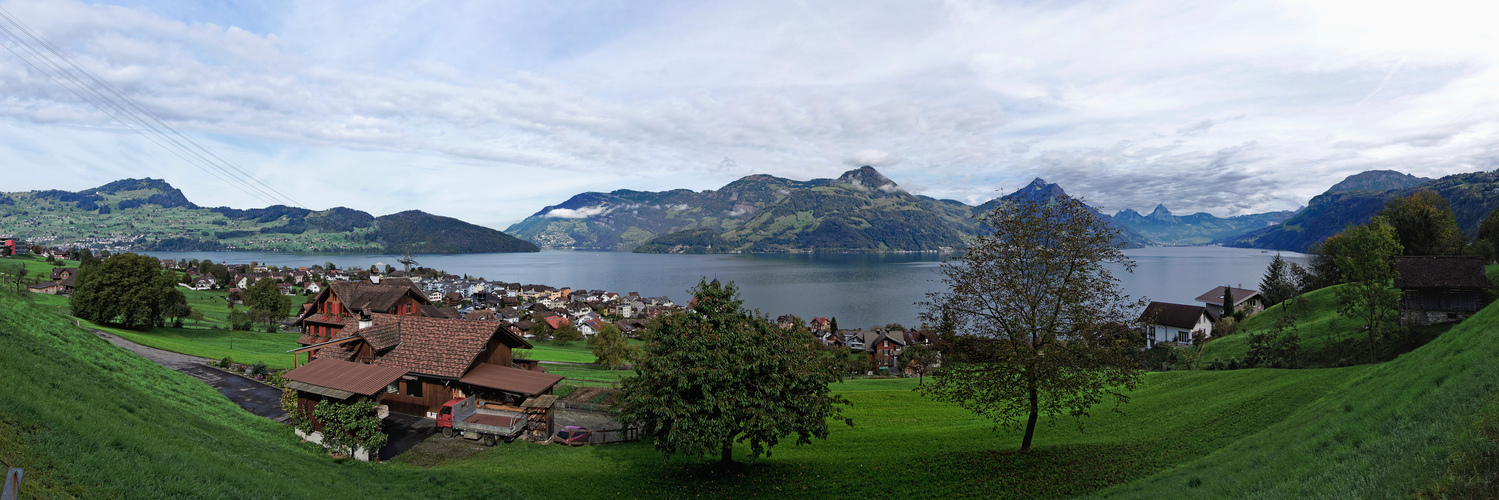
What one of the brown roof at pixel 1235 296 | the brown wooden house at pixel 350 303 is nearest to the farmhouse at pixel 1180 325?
the brown roof at pixel 1235 296

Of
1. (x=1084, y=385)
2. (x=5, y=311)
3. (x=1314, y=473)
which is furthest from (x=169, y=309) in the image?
(x=1314, y=473)

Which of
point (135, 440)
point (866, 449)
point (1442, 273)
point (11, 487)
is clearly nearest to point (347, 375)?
point (135, 440)

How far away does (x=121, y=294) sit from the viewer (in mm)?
45625

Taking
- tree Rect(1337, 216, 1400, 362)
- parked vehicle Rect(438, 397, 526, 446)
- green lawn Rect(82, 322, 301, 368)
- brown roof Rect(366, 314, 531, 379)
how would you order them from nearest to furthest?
parked vehicle Rect(438, 397, 526, 446), brown roof Rect(366, 314, 531, 379), tree Rect(1337, 216, 1400, 362), green lawn Rect(82, 322, 301, 368)

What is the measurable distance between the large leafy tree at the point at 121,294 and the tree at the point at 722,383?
5639 centimetres

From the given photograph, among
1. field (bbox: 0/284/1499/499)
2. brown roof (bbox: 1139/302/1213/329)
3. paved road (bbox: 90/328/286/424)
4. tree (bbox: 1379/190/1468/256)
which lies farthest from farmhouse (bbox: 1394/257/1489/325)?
paved road (bbox: 90/328/286/424)

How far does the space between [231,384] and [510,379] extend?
A: 1671cm

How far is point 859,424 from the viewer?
25.9m

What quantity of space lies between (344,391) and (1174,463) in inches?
1078

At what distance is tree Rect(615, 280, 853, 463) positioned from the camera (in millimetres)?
14961

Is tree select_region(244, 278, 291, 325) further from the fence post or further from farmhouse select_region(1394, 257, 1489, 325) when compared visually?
farmhouse select_region(1394, 257, 1489, 325)

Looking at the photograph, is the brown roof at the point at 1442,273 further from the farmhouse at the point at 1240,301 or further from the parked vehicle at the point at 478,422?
the parked vehicle at the point at 478,422

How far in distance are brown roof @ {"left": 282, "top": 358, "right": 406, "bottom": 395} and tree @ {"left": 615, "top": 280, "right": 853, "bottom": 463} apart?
10758 mm

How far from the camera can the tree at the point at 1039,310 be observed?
1440 cm
